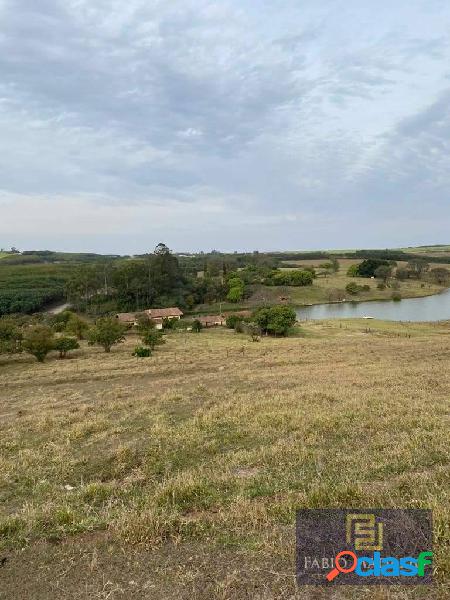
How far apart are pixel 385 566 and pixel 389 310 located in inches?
3650

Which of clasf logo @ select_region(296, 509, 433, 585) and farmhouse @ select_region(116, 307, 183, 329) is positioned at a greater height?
clasf logo @ select_region(296, 509, 433, 585)

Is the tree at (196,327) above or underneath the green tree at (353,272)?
underneath

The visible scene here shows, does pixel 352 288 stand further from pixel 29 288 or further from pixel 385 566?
pixel 385 566

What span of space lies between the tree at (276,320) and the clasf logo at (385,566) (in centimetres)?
5144

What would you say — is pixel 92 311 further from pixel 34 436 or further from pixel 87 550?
pixel 87 550

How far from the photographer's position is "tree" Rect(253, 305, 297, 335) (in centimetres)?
5575

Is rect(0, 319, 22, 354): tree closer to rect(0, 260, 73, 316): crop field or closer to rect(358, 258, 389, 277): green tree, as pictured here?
rect(0, 260, 73, 316): crop field

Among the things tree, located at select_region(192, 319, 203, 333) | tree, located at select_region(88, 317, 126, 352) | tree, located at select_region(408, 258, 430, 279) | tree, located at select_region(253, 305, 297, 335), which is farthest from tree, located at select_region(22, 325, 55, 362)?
tree, located at select_region(408, 258, 430, 279)

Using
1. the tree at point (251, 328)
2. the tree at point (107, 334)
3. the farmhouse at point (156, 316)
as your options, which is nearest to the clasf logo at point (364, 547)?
the tree at point (107, 334)

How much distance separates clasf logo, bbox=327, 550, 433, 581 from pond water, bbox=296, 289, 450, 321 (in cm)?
7762

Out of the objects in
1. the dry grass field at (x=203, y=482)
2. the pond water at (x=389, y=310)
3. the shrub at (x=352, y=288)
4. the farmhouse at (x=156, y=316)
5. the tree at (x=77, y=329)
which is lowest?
the pond water at (x=389, y=310)

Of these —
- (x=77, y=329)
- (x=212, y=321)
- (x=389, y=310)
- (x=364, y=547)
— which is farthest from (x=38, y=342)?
(x=389, y=310)

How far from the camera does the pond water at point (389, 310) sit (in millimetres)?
80975

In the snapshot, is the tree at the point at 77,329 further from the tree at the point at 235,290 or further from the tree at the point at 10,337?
the tree at the point at 235,290
